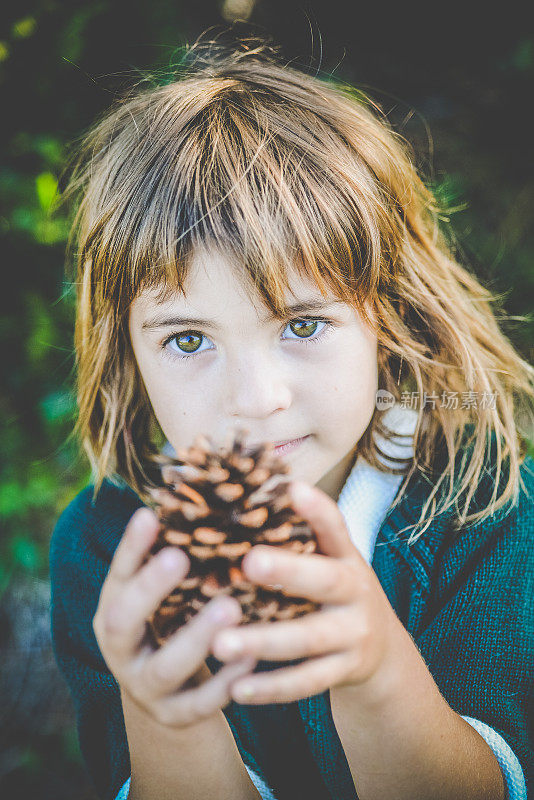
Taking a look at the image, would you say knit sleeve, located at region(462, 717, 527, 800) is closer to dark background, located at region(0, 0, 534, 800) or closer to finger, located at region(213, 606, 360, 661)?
finger, located at region(213, 606, 360, 661)

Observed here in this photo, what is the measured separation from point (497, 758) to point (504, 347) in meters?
1.02

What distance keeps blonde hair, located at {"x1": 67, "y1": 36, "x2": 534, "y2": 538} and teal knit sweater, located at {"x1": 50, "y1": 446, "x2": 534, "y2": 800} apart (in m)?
0.08

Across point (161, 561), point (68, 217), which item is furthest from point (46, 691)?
point (161, 561)

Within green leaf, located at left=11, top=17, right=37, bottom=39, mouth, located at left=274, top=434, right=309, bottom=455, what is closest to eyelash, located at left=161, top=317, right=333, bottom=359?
mouth, located at left=274, top=434, right=309, bottom=455

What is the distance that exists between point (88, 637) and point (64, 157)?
1.50 m

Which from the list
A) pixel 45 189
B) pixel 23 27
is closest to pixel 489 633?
pixel 45 189

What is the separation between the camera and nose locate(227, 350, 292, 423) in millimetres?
1149

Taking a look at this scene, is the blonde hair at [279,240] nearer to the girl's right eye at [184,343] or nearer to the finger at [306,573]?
the girl's right eye at [184,343]

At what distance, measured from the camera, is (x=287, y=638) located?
675mm

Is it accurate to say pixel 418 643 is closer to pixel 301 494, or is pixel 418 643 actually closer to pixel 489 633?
pixel 489 633

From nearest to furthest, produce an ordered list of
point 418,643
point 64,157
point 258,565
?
1. point 258,565
2. point 418,643
3. point 64,157

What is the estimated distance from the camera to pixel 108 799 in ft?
4.79

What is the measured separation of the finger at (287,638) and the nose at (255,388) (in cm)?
49

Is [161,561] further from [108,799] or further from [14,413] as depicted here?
[14,413]
